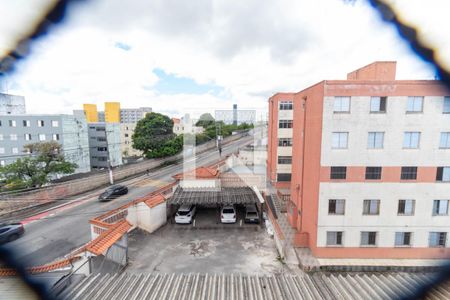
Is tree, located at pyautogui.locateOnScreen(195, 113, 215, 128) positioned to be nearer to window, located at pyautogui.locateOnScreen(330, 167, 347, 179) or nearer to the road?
the road

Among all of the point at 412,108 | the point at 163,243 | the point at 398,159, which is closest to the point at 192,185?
the point at 163,243

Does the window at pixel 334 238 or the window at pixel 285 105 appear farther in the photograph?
the window at pixel 285 105

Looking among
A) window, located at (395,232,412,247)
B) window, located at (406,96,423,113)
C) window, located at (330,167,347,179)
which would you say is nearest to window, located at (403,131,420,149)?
window, located at (406,96,423,113)

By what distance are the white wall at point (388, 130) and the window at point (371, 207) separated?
1.42 metres

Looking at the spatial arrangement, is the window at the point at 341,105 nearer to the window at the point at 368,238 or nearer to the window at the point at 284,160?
the window at the point at 368,238

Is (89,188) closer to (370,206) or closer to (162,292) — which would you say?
(162,292)

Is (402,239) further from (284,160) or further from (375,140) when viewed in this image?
(284,160)

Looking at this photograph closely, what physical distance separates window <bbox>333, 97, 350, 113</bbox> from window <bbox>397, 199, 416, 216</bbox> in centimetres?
391

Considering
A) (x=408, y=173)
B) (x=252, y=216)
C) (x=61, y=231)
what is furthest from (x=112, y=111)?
(x=408, y=173)

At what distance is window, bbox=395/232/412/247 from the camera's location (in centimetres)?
796

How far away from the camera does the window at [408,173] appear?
7.71m

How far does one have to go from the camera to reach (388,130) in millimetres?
7617

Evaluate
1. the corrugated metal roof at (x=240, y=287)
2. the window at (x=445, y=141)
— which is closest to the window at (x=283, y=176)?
the window at (x=445, y=141)

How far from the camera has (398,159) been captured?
7680 mm
